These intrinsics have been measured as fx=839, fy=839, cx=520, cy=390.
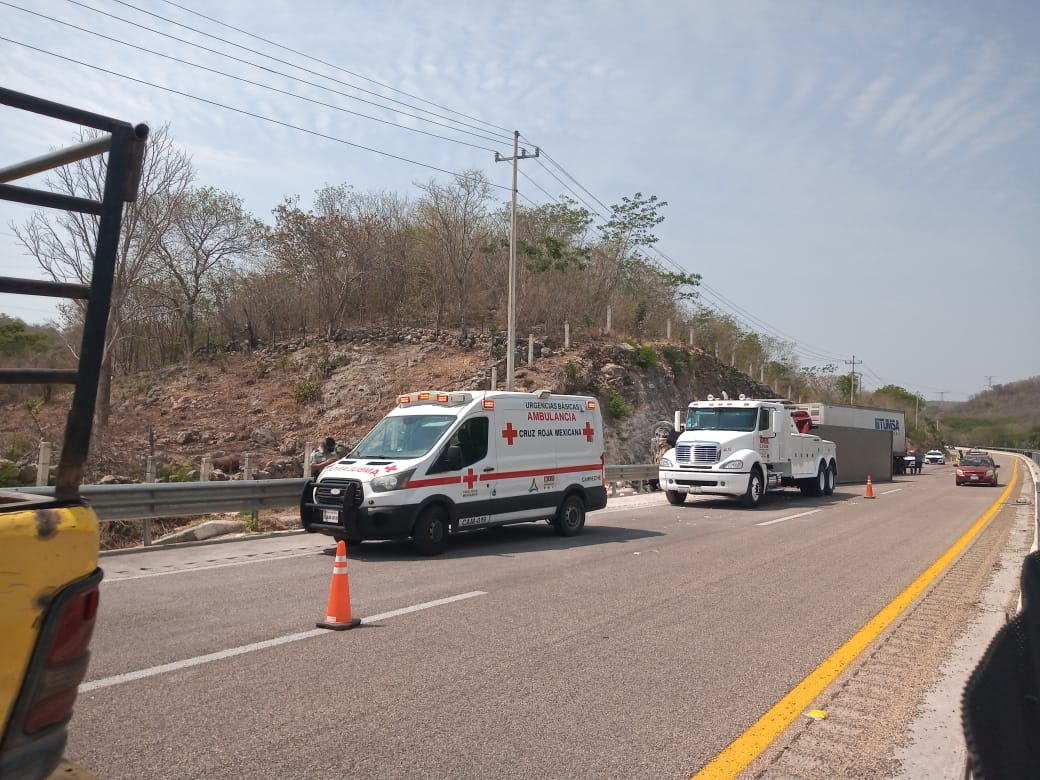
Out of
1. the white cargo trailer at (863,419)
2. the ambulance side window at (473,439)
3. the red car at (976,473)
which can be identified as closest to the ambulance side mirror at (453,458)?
the ambulance side window at (473,439)

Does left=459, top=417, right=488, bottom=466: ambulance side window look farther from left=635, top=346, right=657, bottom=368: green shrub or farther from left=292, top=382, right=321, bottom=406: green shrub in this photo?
left=635, top=346, right=657, bottom=368: green shrub

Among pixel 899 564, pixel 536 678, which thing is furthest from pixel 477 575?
pixel 899 564

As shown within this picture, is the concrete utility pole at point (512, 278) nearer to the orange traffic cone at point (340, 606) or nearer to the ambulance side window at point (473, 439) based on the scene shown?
the ambulance side window at point (473, 439)

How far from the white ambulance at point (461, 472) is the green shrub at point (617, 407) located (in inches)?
659

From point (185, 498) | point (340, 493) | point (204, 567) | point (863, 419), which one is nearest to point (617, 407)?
point (863, 419)

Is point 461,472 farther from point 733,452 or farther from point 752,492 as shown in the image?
point 752,492

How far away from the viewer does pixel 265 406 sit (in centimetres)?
2980

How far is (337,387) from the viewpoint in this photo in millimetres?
30719

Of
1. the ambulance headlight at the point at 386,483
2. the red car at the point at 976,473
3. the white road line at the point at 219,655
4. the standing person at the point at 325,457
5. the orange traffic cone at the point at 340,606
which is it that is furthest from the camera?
the red car at the point at 976,473

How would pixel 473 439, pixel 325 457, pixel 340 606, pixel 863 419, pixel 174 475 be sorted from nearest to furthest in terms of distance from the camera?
pixel 340 606 → pixel 473 439 → pixel 325 457 → pixel 174 475 → pixel 863 419

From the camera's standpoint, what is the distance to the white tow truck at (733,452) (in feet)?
69.2

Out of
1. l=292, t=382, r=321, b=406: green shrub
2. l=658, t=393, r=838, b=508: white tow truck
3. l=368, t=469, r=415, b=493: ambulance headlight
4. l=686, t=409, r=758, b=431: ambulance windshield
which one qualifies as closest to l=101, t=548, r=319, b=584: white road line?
l=368, t=469, r=415, b=493: ambulance headlight

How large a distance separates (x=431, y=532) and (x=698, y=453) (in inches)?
447

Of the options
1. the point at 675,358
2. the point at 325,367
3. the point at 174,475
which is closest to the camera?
the point at 174,475
